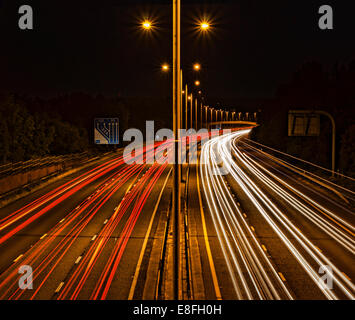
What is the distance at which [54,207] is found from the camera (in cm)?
2392

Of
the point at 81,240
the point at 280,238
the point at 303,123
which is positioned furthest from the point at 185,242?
the point at 303,123

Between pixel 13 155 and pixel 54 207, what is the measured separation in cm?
3116

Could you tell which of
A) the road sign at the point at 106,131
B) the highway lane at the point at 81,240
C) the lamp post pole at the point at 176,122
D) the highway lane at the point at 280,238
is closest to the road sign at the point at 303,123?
the highway lane at the point at 280,238

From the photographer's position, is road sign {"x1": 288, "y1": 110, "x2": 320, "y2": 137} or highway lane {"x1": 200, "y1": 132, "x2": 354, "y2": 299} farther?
road sign {"x1": 288, "y1": 110, "x2": 320, "y2": 137}

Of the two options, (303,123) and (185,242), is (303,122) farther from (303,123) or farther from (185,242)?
(185,242)

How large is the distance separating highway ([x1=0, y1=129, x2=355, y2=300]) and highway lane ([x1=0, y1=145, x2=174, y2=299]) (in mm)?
38

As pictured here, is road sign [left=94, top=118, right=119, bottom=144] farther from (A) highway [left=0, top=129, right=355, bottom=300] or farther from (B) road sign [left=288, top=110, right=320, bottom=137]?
(B) road sign [left=288, top=110, right=320, bottom=137]

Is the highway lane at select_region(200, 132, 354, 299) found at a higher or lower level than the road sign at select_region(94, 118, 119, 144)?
lower

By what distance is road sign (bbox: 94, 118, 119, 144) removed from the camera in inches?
1362

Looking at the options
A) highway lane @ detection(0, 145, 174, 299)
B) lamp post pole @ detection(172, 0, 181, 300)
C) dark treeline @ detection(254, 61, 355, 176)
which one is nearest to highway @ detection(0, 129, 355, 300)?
highway lane @ detection(0, 145, 174, 299)

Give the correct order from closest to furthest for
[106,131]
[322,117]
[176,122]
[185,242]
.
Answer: [176,122], [185,242], [106,131], [322,117]

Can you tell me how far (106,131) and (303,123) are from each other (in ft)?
52.7

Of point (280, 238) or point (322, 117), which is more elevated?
point (322, 117)

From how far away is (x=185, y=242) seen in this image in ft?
55.1
